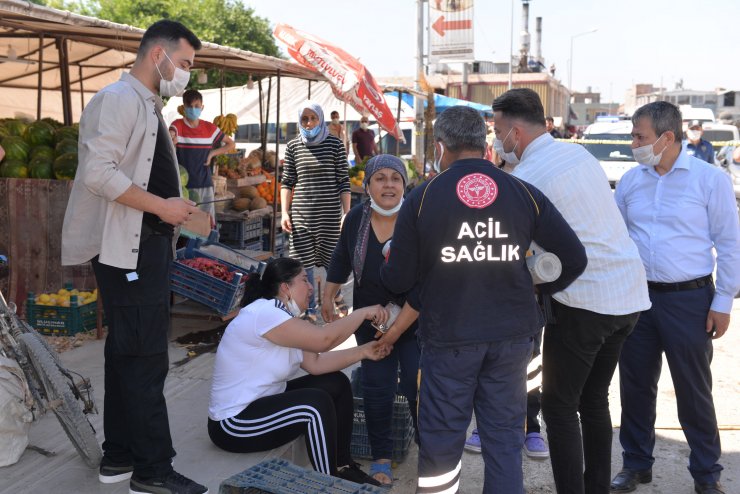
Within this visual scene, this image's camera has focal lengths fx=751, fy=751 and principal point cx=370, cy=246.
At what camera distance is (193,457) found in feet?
13.2

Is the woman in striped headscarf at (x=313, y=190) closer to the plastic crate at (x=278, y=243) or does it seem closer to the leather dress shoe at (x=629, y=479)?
the plastic crate at (x=278, y=243)

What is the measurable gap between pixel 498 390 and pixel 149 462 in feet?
5.30

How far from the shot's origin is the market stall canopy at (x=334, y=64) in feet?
27.0

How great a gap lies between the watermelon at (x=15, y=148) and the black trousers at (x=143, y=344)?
415 cm

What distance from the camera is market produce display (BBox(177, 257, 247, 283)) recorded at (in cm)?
637

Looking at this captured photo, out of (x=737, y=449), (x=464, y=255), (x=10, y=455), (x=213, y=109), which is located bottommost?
(x=737, y=449)

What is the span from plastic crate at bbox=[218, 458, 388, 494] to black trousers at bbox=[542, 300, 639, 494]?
1060 mm

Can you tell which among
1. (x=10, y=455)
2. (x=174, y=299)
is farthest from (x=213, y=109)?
(x=10, y=455)

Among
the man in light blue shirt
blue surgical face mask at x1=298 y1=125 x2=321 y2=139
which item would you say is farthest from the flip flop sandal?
blue surgical face mask at x1=298 y1=125 x2=321 y2=139

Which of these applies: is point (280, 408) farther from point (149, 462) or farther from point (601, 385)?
point (601, 385)

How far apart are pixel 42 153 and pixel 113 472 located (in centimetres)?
417

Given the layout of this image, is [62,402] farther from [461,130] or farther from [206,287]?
[206,287]

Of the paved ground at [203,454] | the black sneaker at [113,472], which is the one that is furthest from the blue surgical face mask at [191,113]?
the black sneaker at [113,472]

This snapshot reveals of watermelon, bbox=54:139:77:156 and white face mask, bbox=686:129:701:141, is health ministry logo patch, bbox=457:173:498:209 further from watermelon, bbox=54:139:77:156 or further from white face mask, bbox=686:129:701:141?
white face mask, bbox=686:129:701:141
